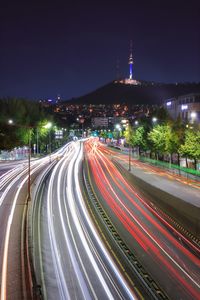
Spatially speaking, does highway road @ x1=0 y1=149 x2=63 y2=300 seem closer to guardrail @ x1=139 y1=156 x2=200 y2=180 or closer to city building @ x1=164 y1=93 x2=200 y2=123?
guardrail @ x1=139 y1=156 x2=200 y2=180

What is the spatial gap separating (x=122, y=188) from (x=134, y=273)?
28396 mm

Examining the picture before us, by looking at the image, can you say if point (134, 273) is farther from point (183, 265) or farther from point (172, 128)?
point (172, 128)

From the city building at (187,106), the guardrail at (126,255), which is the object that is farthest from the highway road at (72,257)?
the city building at (187,106)

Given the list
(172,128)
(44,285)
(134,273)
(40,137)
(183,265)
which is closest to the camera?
(44,285)

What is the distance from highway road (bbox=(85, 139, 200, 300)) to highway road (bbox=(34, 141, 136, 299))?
8.82 ft

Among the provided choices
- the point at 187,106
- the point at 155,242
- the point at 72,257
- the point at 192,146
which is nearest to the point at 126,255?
the point at 72,257

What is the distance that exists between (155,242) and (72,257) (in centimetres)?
753

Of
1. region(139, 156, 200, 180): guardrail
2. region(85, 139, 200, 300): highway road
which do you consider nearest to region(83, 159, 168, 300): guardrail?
region(85, 139, 200, 300): highway road

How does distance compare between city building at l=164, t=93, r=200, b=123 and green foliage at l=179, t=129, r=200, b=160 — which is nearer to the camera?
green foliage at l=179, t=129, r=200, b=160

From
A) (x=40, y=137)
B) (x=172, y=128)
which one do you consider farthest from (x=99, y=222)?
(x=40, y=137)

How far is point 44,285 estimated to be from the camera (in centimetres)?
2186

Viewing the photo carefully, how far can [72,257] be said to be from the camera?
27219 mm

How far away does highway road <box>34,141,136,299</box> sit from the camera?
2173cm

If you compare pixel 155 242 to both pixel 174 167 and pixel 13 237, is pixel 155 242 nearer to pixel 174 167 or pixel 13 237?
pixel 13 237
